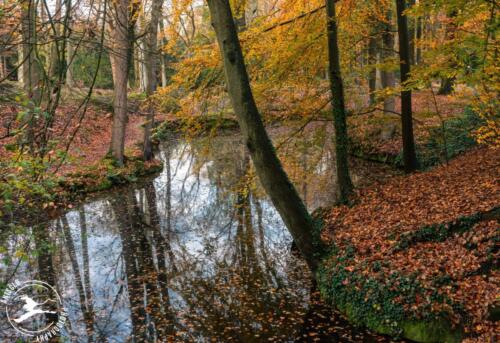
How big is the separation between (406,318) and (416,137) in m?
10.0

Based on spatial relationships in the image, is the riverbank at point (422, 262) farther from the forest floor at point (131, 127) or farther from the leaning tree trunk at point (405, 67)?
the forest floor at point (131, 127)

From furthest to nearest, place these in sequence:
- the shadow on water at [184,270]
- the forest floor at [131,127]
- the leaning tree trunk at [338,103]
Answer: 1. the forest floor at [131,127]
2. the leaning tree trunk at [338,103]
3. the shadow on water at [184,270]

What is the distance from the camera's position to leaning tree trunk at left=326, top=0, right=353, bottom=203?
897cm

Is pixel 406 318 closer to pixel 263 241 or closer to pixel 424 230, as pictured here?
pixel 424 230

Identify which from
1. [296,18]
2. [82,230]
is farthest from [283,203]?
[82,230]

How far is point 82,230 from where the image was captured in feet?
35.5

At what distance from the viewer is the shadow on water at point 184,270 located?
6449mm

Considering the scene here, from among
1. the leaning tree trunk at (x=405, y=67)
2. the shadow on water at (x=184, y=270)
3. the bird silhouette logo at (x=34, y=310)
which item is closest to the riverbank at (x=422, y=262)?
the shadow on water at (x=184, y=270)

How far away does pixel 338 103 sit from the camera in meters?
9.39

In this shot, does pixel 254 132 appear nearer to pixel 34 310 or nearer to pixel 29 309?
pixel 34 310

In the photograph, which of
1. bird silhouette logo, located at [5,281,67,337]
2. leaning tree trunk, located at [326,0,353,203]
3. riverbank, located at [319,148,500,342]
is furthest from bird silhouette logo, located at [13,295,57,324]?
leaning tree trunk, located at [326,0,353,203]

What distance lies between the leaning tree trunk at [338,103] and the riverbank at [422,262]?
83 centimetres

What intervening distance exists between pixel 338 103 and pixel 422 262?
13.3ft

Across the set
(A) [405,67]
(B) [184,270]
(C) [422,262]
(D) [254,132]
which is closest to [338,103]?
(A) [405,67]
